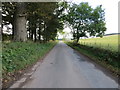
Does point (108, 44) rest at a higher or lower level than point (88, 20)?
lower

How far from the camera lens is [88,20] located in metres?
27.0

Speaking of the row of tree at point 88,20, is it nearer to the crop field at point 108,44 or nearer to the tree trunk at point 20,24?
the crop field at point 108,44

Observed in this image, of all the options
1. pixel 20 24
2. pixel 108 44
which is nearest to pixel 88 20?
pixel 108 44

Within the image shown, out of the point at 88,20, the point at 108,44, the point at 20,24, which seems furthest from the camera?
the point at 88,20

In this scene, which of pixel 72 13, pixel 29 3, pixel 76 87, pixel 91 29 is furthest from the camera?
pixel 72 13

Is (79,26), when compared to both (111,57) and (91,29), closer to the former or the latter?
(91,29)

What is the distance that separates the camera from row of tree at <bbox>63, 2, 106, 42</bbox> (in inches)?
1044

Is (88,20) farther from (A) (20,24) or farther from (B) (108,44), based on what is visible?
(A) (20,24)

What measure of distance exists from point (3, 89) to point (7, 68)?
1.51 metres

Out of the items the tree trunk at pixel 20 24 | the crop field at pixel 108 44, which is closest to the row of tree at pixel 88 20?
the crop field at pixel 108 44

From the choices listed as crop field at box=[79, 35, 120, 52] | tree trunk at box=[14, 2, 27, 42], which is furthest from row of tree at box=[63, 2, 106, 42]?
tree trunk at box=[14, 2, 27, 42]

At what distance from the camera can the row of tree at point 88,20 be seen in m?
26.5

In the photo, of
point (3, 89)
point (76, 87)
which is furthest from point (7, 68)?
point (76, 87)

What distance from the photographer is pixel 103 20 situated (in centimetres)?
2794
